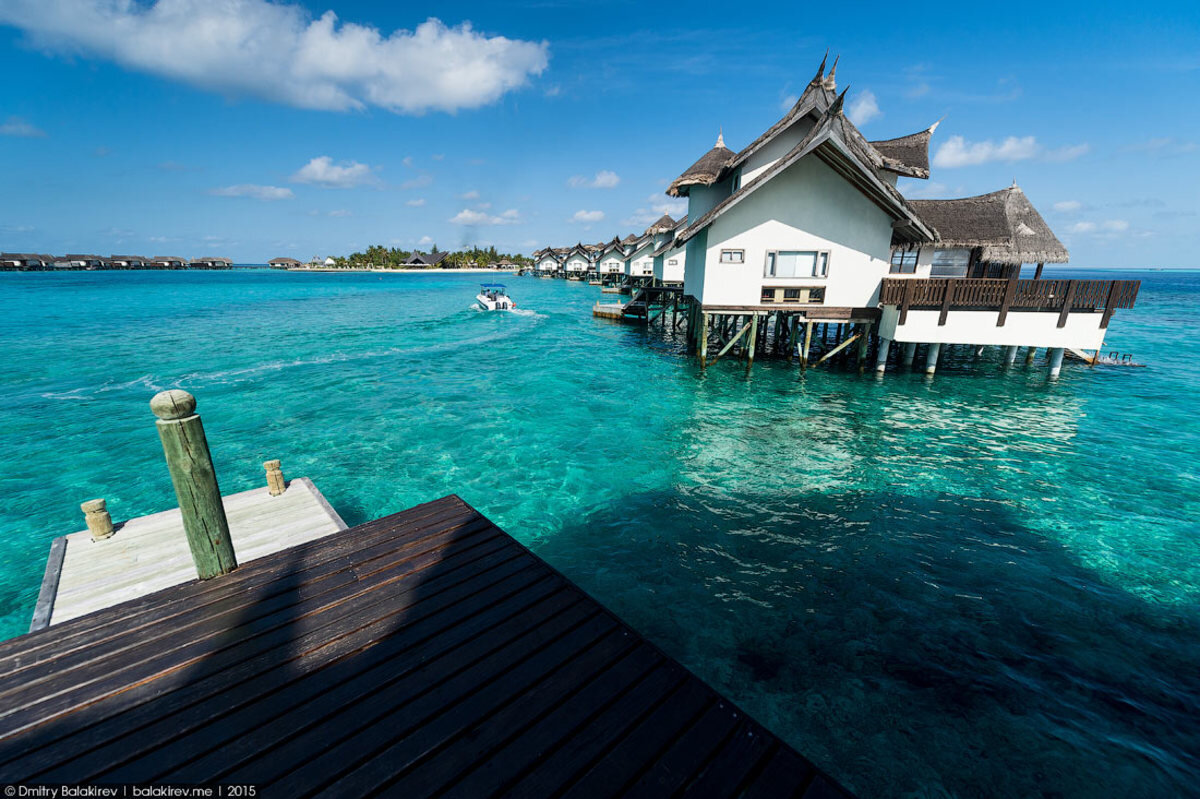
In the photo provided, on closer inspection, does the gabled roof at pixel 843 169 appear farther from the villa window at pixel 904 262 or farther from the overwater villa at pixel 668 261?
the overwater villa at pixel 668 261

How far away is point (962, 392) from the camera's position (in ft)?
57.7

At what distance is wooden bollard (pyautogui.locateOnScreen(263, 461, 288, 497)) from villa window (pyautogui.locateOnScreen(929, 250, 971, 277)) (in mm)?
25586

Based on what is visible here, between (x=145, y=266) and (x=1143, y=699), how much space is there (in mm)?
243724

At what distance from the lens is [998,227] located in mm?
19938

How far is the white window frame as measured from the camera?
59.0 ft

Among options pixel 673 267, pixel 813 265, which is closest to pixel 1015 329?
pixel 813 265

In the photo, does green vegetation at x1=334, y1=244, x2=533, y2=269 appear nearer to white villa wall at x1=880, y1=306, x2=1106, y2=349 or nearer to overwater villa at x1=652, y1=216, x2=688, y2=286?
overwater villa at x1=652, y1=216, x2=688, y2=286

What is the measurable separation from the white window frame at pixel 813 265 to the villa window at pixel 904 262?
552cm

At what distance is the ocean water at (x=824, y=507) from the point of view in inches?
207

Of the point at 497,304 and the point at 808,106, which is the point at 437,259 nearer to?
the point at 497,304

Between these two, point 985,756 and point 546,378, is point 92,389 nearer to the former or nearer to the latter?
point 546,378

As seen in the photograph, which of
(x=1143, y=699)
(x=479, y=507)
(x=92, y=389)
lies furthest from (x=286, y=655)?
(x=92, y=389)

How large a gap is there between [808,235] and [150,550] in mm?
20116

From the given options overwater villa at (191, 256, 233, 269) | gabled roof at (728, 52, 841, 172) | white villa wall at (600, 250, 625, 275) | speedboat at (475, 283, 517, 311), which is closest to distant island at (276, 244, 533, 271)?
overwater villa at (191, 256, 233, 269)
